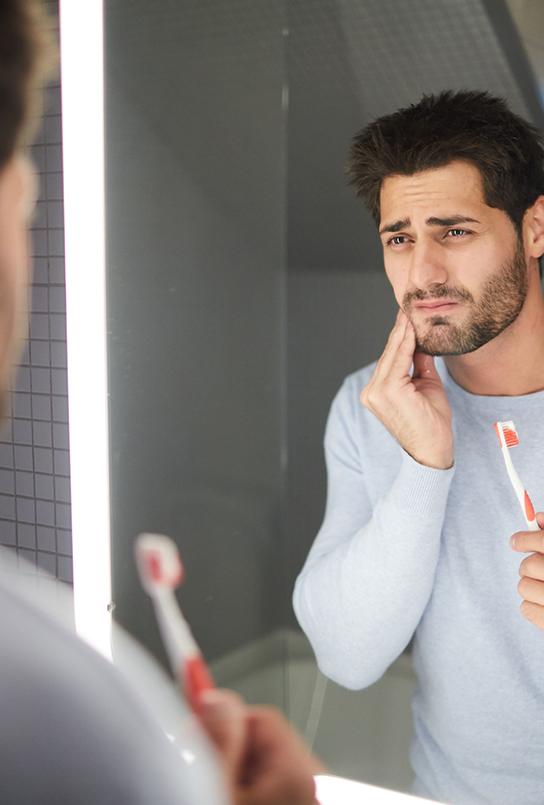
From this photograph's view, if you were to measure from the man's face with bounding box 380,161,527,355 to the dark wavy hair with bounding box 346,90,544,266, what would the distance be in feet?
0.05

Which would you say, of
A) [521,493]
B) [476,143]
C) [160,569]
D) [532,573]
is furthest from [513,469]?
[160,569]

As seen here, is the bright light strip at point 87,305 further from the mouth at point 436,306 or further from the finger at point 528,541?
the finger at point 528,541

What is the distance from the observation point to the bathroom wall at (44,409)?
58.5 inches

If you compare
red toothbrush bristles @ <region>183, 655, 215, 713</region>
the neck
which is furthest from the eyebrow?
red toothbrush bristles @ <region>183, 655, 215, 713</region>

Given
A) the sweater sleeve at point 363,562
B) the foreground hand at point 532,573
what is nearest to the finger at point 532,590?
the foreground hand at point 532,573

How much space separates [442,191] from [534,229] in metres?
0.12

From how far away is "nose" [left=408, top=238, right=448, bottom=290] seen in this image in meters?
1.09

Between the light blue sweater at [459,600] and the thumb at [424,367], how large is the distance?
0.04ft

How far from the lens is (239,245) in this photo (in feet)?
4.75

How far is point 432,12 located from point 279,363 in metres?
0.59

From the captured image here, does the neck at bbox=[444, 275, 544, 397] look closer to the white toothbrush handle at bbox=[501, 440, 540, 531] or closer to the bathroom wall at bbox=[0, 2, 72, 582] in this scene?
the white toothbrush handle at bbox=[501, 440, 540, 531]

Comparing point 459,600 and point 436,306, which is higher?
point 436,306

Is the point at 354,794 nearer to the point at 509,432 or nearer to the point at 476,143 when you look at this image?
the point at 509,432

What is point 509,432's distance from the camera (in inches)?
42.3
